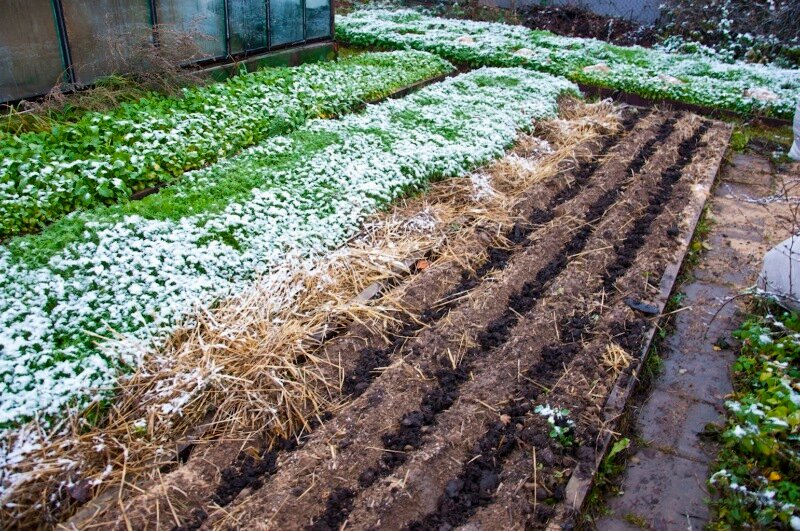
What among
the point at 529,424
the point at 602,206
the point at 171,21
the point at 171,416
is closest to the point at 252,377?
the point at 171,416

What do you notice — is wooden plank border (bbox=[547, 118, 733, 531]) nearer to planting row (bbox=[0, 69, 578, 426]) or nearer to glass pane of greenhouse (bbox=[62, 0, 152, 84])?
planting row (bbox=[0, 69, 578, 426])

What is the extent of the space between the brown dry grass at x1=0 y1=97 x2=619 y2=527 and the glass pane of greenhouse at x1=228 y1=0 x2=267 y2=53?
4.41m

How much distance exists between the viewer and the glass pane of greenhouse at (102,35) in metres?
6.23

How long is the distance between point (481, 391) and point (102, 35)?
5.65 meters

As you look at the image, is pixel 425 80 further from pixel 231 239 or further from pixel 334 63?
pixel 231 239

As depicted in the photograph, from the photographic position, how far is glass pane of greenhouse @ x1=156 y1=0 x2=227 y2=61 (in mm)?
6957

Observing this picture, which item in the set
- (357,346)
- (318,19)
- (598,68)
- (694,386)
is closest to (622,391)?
(694,386)

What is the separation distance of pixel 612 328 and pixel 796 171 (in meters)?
4.56

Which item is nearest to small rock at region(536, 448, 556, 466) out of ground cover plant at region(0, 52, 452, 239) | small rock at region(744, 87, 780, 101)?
ground cover plant at region(0, 52, 452, 239)

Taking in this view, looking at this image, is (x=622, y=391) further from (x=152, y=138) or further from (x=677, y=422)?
(x=152, y=138)

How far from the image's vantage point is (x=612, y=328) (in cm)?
408

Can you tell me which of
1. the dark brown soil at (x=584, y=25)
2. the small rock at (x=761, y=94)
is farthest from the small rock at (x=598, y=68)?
the dark brown soil at (x=584, y=25)

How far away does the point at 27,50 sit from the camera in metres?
5.85

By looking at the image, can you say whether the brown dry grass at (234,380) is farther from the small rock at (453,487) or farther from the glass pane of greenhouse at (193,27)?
the glass pane of greenhouse at (193,27)
